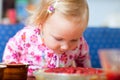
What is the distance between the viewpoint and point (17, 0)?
128 inches

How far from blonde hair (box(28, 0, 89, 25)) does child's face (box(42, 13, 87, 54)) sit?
2cm

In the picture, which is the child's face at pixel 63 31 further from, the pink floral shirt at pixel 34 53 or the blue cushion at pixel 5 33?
the blue cushion at pixel 5 33

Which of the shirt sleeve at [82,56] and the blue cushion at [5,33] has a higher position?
the blue cushion at [5,33]

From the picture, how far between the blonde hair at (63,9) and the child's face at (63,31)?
2 cm

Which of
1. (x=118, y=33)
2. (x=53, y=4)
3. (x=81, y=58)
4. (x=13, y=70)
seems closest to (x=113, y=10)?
(x=118, y=33)

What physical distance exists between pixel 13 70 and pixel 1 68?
0.07m

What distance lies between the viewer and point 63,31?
98 centimetres

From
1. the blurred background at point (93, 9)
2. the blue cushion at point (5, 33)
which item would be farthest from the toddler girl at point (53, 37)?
the blurred background at point (93, 9)

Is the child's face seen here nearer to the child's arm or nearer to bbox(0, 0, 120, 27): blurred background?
the child's arm

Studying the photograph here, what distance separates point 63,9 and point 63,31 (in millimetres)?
67

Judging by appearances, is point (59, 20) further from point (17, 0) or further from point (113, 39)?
point (17, 0)

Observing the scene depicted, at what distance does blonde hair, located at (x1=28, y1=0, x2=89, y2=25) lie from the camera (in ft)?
3.23

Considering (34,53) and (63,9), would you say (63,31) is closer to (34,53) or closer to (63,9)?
(63,9)

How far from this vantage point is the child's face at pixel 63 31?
980 millimetres
